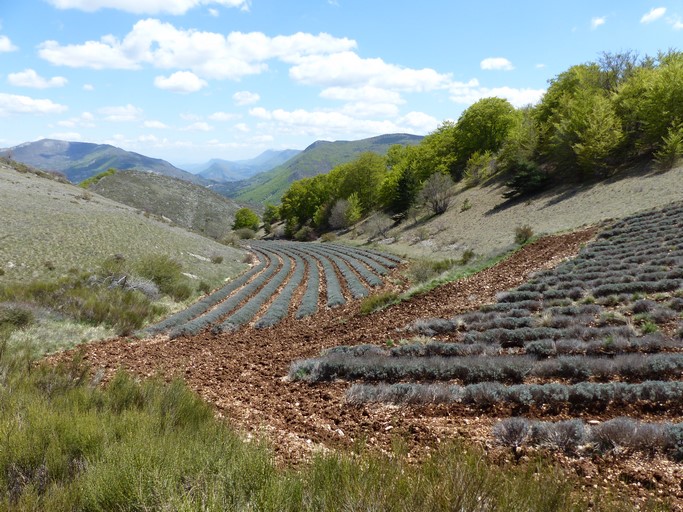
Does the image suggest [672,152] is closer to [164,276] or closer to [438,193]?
[438,193]

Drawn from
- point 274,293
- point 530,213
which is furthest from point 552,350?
point 530,213

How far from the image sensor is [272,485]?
123 inches

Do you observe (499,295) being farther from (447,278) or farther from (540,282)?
(447,278)

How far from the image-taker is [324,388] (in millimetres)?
8781

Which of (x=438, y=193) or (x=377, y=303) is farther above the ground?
(x=438, y=193)

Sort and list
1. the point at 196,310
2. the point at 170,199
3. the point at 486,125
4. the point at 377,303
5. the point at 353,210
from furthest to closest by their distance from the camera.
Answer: the point at 170,199, the point at 353,210, the point at 486,125, the point at 196,310, the point at 377,303

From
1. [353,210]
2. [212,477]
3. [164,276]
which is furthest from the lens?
[353,210]

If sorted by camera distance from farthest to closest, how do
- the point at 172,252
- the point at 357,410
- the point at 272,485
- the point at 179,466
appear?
the point at 172,252 → the point at 357,410 → the point at 179,466 → the point at 272,485

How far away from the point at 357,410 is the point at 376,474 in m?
4.29

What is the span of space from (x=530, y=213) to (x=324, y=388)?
116 ft

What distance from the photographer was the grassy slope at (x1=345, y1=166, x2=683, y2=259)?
28469 millimetres

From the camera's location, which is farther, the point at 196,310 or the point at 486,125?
the point at 486,125

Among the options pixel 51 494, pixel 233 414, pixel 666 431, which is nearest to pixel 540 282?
pixel 666 431

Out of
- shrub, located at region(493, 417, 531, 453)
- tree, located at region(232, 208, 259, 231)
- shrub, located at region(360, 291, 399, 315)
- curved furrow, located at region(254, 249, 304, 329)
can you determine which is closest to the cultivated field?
shrub, located at region(493, 417, 531, 453)
